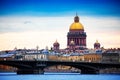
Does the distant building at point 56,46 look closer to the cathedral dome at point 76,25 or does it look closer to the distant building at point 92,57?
the cathedral dome at point 76,25

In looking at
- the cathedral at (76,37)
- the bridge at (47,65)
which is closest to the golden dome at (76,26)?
the cathedral at (76,37)

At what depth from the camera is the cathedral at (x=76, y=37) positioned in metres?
154

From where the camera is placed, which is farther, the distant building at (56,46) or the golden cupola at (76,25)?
the distant building at (56,46)

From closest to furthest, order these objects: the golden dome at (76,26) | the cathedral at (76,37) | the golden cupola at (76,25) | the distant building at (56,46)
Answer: the cathedral at (76,37), the golden dome at (76,26), the golden cupola at (76,25), the distant building at (56,46)

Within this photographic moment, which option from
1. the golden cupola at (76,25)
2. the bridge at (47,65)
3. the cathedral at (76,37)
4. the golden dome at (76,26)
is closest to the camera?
the bridge at (47,65)

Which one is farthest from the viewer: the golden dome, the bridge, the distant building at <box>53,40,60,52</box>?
the distant building at <box>53,40,60,52</box>

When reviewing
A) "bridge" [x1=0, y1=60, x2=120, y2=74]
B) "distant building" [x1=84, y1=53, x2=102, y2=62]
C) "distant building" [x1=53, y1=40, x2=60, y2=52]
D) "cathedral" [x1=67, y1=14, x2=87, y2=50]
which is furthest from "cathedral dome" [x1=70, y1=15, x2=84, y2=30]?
"bridge" [x1=0, y1=60, x2=120, y2=74]

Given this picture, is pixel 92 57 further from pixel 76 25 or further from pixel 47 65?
pixel 47 65

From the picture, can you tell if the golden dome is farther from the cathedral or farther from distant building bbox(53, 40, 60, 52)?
distant building bbox(53, 40, 60, 52)

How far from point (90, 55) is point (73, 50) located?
15.0 metres

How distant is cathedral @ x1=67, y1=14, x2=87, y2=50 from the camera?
154375 mm

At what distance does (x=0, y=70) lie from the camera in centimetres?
13450

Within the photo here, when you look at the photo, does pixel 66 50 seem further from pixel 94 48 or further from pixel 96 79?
pixel 96 79

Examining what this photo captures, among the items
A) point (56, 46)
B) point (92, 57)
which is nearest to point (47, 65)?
point (92, 57)
